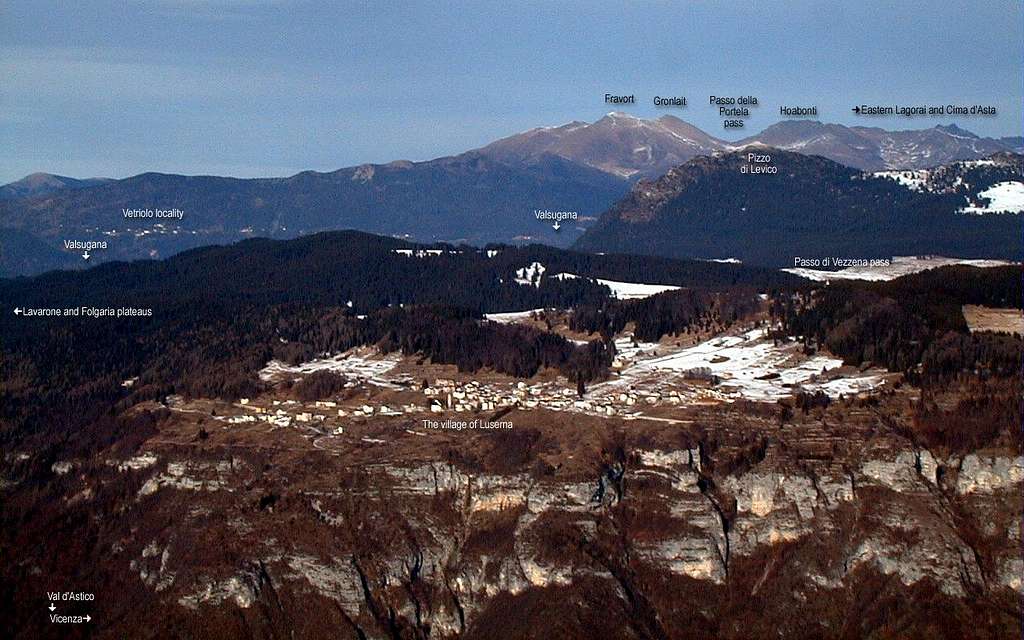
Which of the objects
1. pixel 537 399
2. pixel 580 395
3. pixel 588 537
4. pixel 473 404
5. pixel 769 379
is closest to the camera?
pixel 588 537

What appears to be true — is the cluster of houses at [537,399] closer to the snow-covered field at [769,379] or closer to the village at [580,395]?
the village at [580,395]

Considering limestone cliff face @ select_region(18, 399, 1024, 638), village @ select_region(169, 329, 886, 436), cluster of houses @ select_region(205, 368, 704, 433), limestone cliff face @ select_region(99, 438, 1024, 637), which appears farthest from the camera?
cluster of houses @ select_region(205, 368, 704, 433)

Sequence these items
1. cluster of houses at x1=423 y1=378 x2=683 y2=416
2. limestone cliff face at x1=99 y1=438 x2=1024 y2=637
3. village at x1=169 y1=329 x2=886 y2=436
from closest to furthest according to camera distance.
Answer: limestone cliff face at x1=99 y1=438 x2=1024 y2=637 < village at x1=169 y1=329 x2=886 y2=436 < cluster of houses at x1=423 y1=378 x2=683 y2=416

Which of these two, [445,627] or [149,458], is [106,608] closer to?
[149,458]

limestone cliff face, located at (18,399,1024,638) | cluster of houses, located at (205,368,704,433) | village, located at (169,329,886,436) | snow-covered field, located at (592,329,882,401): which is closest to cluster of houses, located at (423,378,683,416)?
cluster of houses, located at (205,368,704,433)

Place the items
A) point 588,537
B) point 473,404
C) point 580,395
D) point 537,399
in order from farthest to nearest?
point 580,395 → point 537,399 → point 473,404 → point 588,537

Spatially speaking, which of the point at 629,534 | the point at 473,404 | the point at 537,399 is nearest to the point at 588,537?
the point at 629,534

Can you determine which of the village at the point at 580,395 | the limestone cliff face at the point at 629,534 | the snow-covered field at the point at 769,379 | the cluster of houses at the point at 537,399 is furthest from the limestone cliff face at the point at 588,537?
the snow-covered field at the point at 769,379

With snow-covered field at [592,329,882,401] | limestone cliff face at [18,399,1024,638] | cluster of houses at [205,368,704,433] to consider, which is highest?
→ snow-covered field at [592,329,882,401]

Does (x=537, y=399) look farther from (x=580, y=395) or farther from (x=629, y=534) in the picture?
(x=629, y=534)

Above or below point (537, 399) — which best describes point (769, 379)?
above

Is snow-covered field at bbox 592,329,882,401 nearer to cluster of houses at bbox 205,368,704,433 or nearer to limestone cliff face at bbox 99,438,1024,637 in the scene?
cluster of houses at bbox 205,368,704,433
